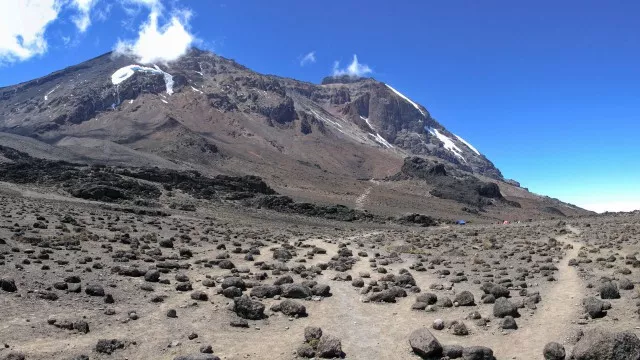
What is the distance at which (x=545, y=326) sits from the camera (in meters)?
10.9

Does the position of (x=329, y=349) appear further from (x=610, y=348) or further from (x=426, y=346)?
(x=610, y=348)

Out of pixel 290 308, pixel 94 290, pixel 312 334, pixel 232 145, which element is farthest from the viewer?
pixel 232 145

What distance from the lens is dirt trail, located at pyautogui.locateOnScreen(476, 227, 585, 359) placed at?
9.62 m

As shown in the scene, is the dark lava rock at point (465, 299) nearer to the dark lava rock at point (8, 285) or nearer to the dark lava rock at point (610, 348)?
the dark lava rock at point (610, 348)

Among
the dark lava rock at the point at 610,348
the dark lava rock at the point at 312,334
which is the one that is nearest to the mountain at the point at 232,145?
the dark lava rock at the point at 312,334

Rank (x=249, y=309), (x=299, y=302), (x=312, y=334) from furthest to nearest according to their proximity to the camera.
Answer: (x=299, y=302), (x=249, y=309), (x=312, y=334)

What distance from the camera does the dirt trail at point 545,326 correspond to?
31.6ft

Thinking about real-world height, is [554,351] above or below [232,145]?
below

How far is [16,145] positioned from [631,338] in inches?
4084

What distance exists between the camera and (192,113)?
567ft

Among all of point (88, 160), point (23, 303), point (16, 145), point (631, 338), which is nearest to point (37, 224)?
point (23, 303)

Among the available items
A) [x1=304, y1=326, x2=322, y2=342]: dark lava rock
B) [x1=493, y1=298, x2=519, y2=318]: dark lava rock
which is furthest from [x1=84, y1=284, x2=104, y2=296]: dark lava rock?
[x1=493, y1=298, x2=519, y2=318]: dark lava rock

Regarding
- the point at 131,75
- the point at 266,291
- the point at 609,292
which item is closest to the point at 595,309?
the point at 609,292

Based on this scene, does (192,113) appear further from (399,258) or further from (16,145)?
(399,258)
